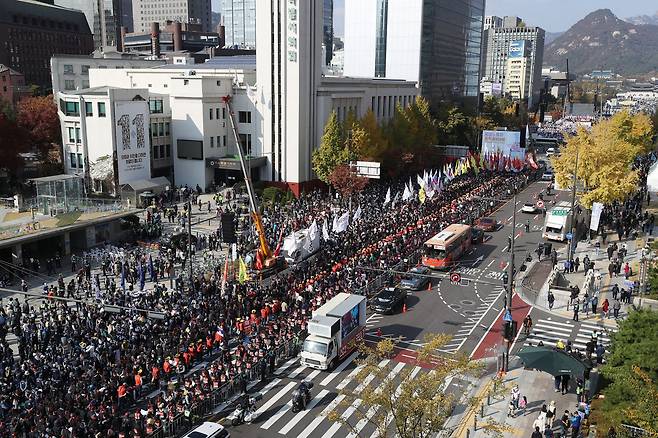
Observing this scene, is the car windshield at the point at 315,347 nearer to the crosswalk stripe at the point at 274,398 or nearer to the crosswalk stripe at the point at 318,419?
the crosswalk stripe at the point at 274,398

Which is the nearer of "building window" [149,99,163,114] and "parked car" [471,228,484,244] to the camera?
"parked car" [471,228,484,244]

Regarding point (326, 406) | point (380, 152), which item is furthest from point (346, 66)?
point (326, 406)

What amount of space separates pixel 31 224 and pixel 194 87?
97.5 ft

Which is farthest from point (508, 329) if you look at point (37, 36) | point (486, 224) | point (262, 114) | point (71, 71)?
point (37, 36)

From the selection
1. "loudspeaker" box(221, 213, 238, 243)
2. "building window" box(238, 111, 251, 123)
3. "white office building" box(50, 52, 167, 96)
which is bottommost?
"loudspeaker" box(221, 213, 238, 243)

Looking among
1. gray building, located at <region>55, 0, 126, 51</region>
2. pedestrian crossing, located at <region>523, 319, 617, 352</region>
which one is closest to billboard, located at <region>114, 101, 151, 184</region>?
pedestrian crossing, located at <region>523, 319, 617, 352</region>

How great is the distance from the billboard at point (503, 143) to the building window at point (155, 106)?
139ft

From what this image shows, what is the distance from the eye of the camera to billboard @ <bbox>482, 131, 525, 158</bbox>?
78062 mm

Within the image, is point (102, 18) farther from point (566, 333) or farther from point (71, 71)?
point (566, 333)

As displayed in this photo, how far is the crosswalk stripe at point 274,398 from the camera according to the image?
78.7ft

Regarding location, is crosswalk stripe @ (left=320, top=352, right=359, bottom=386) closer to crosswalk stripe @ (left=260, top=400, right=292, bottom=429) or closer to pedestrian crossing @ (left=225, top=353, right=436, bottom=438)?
pedestrian crossing @ (left=225, top=353, right=436, bottom=438)

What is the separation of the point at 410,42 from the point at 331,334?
90063 mm

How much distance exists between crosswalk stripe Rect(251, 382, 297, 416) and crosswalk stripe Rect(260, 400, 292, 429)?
22.1 inches

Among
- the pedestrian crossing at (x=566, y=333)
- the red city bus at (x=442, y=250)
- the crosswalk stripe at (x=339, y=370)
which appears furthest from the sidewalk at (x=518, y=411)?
the red city bus at (x=442, y=250)
